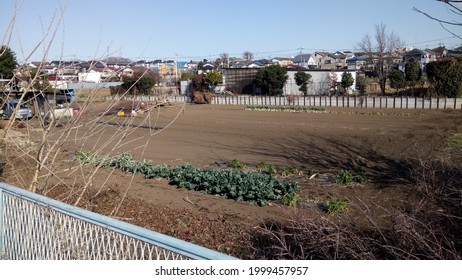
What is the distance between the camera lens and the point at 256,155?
55.0 ft

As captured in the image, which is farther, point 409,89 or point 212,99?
point 212,99

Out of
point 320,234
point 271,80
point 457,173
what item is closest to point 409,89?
point 271,80

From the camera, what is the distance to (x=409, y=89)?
37.3 m

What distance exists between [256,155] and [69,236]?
12924mm

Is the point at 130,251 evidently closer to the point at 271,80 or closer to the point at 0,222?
the point at 0,222

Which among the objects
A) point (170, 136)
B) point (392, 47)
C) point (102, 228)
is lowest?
point (170, 136)

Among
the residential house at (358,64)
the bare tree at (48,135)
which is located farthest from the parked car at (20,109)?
the residential house at (358,64)

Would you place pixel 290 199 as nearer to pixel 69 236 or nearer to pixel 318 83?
pixel 69 236

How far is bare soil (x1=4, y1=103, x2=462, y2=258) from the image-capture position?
300 inches

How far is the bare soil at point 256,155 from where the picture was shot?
25.0 feet

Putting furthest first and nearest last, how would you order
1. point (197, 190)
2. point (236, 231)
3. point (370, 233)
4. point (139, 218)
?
point (197, 190), point (139, 218), point (236, 231), point (370, 233)

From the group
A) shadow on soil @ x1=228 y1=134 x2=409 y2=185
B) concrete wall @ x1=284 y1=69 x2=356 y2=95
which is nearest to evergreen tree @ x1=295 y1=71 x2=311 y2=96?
concrete wall @ x1=284 y1=69 x2=356 y2=95

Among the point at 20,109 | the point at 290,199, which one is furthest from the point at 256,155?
the point at 20,109

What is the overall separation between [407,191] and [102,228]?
723 cm
